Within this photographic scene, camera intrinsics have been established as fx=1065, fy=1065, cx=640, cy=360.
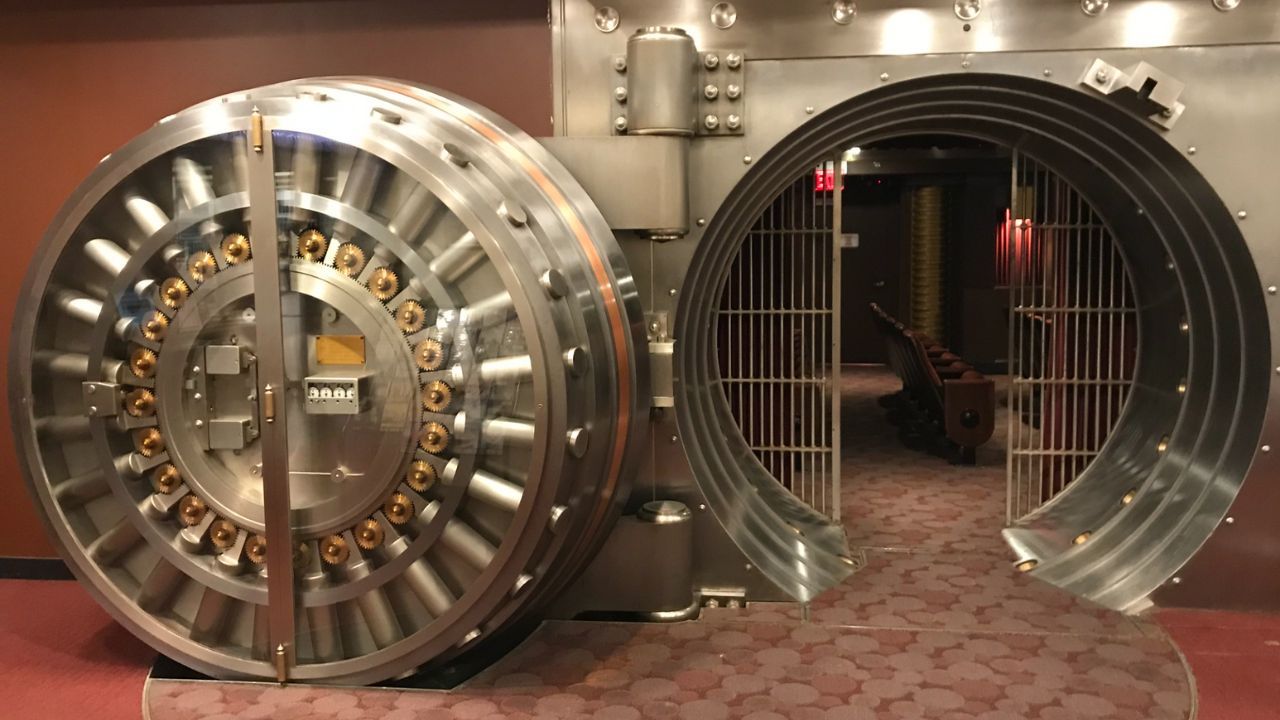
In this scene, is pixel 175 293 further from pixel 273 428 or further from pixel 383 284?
pixel 383 284

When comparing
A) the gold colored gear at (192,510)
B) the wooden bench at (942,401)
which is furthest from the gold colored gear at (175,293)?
the wooden bench at (942,401)

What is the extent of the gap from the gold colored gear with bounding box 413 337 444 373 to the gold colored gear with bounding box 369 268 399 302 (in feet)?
0.56

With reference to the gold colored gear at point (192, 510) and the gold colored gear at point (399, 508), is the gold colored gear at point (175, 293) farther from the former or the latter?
the gold colored gear at point (399, 508)

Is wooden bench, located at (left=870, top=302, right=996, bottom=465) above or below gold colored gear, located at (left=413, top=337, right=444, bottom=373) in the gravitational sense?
below

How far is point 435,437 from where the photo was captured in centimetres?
301

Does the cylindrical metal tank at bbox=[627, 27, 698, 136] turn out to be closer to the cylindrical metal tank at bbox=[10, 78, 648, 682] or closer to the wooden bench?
the cylindrical metal tank at bbox=[10, 78, 648, 682]

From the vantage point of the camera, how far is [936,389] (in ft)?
23.9

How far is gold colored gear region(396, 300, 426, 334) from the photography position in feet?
9.89

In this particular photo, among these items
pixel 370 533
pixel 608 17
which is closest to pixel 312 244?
pixel 370 533

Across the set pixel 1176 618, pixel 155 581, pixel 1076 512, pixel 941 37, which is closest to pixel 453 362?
pixel 155 581

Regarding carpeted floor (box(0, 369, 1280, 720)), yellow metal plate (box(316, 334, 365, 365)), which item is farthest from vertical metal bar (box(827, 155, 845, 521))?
yellow metal plate (box(316, 334, 365, 365))

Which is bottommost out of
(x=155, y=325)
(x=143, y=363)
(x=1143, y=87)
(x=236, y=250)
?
(x=143, y=363)

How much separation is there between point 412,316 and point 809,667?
1.64 metres

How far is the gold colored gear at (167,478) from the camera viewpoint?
320 cm
